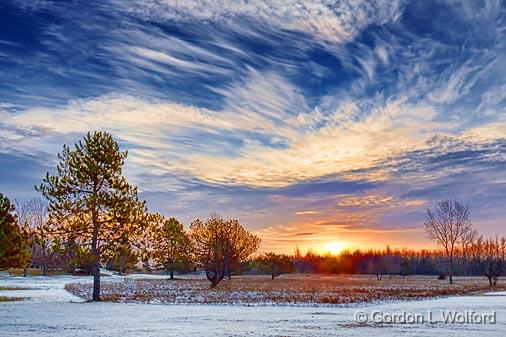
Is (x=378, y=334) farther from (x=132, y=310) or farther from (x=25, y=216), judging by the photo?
(x=25, y=216)

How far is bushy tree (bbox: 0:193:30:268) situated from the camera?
39.8 m

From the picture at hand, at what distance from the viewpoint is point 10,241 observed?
4053cm

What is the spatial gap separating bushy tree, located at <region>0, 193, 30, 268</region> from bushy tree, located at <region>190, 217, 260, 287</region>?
19.7 m

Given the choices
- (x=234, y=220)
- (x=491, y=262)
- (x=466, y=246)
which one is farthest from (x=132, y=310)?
(x=466, y=246)

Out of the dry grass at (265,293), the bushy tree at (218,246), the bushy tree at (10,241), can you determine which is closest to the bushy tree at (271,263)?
the bushy tree at (218,246)

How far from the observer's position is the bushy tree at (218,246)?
56031 millimetres

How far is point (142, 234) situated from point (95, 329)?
16.1m

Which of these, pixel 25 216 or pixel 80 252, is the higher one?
pixel 25 216

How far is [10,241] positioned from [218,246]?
23.3 meters

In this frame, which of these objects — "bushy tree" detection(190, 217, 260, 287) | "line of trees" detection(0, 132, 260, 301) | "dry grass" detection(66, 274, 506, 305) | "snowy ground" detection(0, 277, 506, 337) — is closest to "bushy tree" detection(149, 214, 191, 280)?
"bushy tree" detection(190, 217, 260, 287)

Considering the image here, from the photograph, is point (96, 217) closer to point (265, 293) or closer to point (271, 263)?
point (265, 293)

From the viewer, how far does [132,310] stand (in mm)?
27219

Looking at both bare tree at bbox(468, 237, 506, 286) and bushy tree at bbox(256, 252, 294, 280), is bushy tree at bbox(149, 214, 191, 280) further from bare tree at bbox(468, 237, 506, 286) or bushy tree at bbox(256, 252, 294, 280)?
bare tree at bbox(468, 237, 506, 286)

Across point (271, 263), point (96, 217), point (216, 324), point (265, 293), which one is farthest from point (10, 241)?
point (271, 263)
